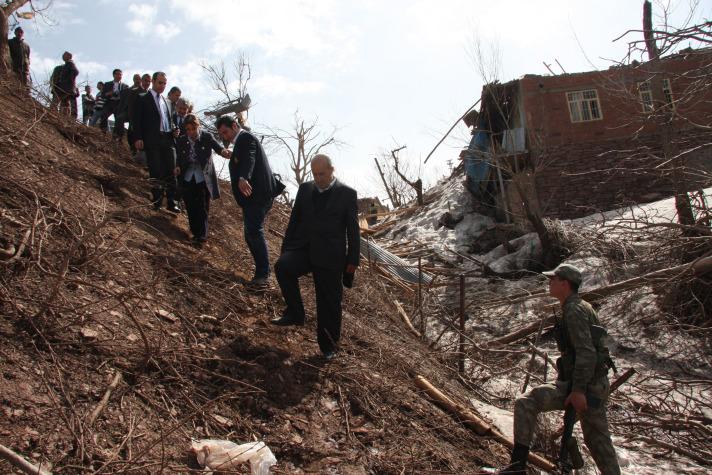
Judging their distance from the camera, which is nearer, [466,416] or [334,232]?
[334,232]

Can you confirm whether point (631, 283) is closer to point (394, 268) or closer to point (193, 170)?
point (394, 268)

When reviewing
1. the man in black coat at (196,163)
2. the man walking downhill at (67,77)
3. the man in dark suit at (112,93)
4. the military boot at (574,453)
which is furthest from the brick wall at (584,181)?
the military boot at (574,453)

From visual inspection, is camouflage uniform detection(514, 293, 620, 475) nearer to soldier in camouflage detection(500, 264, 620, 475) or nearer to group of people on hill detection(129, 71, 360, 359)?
soldier in camouflage detection(500, 264, 620, 475)

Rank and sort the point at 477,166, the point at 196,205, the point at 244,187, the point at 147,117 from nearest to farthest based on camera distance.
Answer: the point at 244,187
the point at 196,205
the point at 147,117
the point at 477,166

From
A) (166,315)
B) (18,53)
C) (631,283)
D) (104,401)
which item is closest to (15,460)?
(104,401)

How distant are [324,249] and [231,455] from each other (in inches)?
67.3

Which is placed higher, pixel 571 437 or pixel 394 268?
pixel 394 268

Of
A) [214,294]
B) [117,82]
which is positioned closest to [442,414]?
[214,294]

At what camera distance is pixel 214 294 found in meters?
4.86

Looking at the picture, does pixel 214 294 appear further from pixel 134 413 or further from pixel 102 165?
pixel 102 165

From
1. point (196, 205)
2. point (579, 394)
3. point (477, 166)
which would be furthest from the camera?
point (477, 166)

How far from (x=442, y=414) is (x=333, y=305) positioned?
52.1 inches

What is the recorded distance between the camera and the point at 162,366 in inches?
137

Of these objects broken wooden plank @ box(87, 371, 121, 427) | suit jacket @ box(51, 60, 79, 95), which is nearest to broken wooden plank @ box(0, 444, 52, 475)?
broken wooden plank @ box(87, 371, 121, 427)
